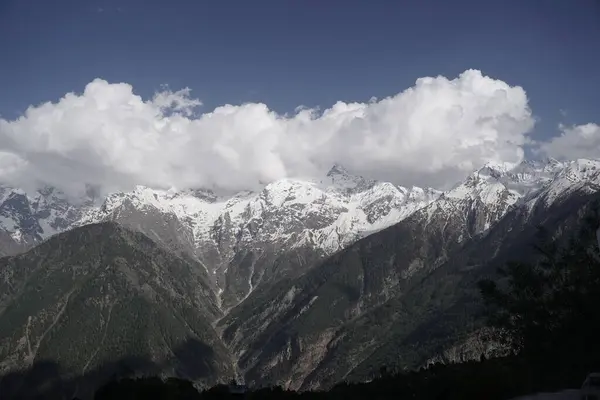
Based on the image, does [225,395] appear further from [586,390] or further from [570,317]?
[586,390]

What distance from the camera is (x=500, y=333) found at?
281 ft

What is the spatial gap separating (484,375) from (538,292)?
132 ft

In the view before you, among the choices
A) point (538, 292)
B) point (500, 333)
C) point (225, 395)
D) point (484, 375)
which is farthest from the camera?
point (500, 333)

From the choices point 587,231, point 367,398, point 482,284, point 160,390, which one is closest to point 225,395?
point 160,390

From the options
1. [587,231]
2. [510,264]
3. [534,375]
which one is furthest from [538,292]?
[534,375]

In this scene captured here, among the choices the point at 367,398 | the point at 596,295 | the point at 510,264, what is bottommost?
the point at 367,398

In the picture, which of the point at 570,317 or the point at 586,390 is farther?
the point at 570,317

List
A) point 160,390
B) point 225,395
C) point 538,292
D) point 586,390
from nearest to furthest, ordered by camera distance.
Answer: point 586,390
point 160,390
point 225,395
point 538,292

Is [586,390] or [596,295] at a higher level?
[596,295]

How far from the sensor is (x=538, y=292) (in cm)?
8025

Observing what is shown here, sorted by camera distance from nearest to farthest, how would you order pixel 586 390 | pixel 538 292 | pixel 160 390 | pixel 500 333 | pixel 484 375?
pixel 586 390 → pixel 484 375 → pixel 160 390 → pixel 538 292 → pixel 500 333

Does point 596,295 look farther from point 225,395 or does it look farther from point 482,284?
point 225,395

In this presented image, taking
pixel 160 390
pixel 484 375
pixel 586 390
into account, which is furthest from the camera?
pixel 160 390

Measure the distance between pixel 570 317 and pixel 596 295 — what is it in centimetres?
402
